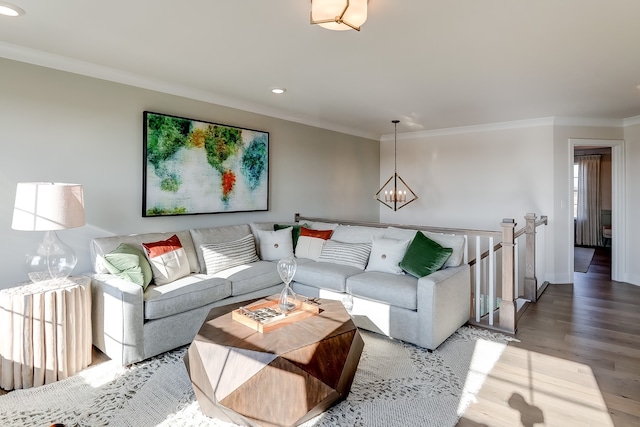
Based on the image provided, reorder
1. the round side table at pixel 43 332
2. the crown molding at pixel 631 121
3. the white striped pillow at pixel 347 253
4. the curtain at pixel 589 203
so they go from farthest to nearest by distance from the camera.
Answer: the curtain at pixel 589 203
the crown molding at pixel 631 121
the white striped pillow at pixel 347 253
the round side table at pixel 43 332

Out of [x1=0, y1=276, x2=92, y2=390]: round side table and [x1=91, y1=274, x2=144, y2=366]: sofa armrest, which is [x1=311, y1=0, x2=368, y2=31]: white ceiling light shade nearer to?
[x1=91, y1=274, x2=144, y2=366]: sofa armrest

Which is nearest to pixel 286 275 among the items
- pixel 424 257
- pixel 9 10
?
pixel 424 257

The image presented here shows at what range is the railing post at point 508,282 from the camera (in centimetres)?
337

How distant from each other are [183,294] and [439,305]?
6.88 ft

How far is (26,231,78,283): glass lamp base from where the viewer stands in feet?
8.16

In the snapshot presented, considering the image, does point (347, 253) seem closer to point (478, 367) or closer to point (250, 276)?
point (250, 276)

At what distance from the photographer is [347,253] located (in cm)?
389

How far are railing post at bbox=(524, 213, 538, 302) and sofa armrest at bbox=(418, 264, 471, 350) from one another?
156 centimetres

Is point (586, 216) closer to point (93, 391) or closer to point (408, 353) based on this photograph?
point (408, 353)

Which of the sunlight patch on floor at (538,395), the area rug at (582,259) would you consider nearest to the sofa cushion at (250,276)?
the sunlight patch on floor at (538,395)

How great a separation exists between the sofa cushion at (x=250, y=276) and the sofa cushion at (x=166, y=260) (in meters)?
0.34

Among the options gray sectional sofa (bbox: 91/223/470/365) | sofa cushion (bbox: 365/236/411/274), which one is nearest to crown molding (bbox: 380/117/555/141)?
gray sectional sofa (bbox: 91/223/470/365)

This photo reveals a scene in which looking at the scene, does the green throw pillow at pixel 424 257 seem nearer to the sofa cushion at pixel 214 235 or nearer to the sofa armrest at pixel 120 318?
the sofa cushion at pixel 214 235

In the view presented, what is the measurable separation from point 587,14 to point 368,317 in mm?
2686
